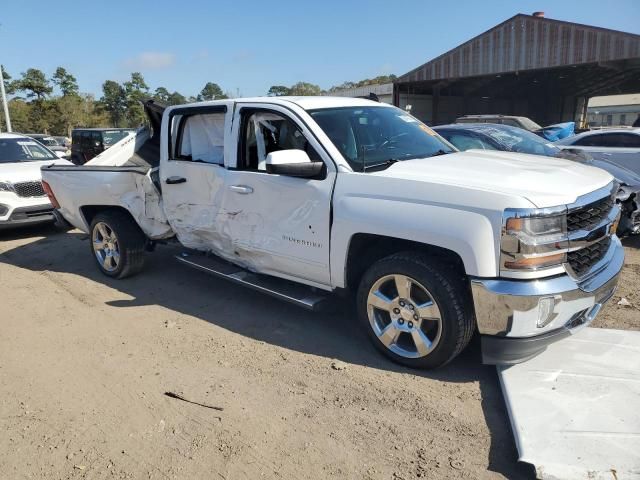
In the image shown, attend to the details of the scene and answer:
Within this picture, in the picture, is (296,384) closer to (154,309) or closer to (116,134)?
(154,309)

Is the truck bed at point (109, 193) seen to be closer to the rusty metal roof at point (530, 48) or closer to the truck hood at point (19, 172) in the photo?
the truck hood at point (19, 172)

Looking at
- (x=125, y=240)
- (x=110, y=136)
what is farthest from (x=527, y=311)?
(x=110, y=136)

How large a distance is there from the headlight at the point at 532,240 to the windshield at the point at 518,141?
499 centimetres

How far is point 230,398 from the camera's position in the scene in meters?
3.44

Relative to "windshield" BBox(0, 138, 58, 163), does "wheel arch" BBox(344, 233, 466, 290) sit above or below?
below

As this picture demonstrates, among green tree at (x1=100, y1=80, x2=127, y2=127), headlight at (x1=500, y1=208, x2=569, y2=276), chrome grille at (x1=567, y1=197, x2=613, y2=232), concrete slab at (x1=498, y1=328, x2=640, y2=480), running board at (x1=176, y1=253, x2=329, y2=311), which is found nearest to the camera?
concrete slab at (x1=498, y1=328, x2=640, y2=480)

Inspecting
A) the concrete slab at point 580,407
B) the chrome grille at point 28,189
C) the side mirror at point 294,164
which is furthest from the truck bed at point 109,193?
the concrete slab at point 580,407

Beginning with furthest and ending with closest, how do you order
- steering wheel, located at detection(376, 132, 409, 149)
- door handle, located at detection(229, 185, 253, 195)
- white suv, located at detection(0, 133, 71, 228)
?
white suv, located at detection(0, 133, 71, 228) < door handle, located at detection(229, 185, 253, 195) < steering wheel, located at detection(376, 132, 409, 149)

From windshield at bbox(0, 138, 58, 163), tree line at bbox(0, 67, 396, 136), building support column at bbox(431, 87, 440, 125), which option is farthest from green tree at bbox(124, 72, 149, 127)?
windshield at bbox(0, 138, 58, 163)

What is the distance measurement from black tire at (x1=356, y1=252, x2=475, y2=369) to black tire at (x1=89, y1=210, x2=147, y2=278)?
3.46 metres

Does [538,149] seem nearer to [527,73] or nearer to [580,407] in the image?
[580,407]

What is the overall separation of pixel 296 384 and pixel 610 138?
8.48m

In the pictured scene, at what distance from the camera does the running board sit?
4.15 meters

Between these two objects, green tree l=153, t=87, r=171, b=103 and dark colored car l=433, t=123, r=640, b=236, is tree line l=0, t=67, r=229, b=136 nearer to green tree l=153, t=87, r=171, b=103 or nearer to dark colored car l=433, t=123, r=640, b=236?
green tree l=153, t=87, r=171, b=103
